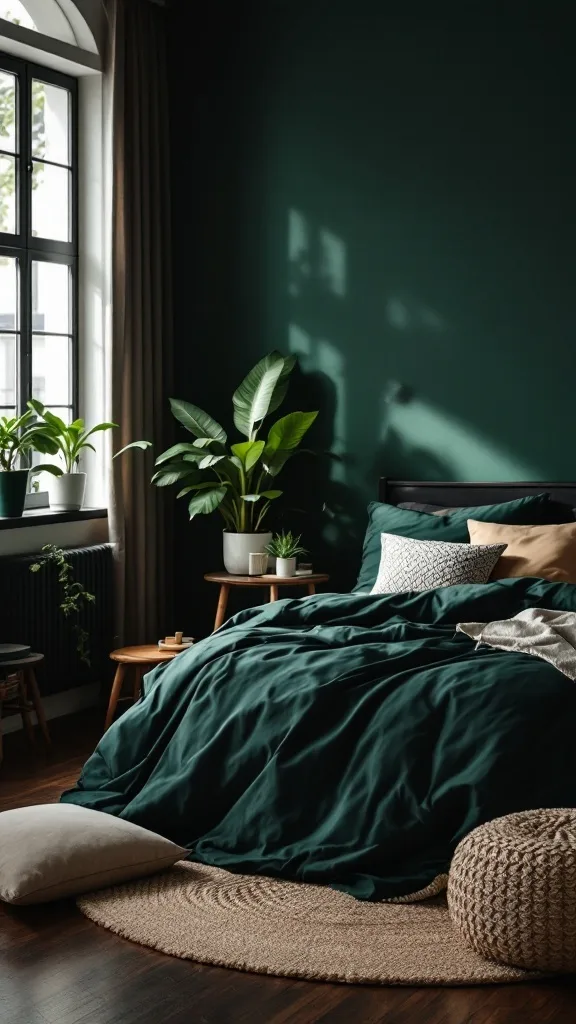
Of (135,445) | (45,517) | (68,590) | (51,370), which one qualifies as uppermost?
(51,370)

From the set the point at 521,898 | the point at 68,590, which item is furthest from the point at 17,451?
the point at 521,898

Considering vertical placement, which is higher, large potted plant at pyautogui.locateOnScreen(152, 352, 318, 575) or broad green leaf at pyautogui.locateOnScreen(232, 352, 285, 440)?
broad green leaf at pyautogui.locateOnScreen(232, 352, 285, 440)

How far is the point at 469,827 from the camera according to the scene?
3432 mm

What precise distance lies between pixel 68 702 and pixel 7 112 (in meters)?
2.82

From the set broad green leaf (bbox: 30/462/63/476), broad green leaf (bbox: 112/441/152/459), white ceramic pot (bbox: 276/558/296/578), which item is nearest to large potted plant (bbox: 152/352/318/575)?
broad green leaf (bbox: 112/441/152/459)

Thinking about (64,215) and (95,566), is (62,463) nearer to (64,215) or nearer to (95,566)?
(95,566)

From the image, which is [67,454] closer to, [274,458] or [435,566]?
[274,458]

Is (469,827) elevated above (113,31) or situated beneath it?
situated beneath

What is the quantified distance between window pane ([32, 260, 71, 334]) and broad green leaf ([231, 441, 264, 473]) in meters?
1.13

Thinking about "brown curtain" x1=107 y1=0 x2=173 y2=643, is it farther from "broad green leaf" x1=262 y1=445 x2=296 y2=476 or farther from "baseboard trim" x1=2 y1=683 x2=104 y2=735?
"broad green leaf" x1=262 y1=445 x2=296 y2=476

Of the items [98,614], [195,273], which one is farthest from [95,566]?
[195,273]

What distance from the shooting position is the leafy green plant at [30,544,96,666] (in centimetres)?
545

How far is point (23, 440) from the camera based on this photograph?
17.7ft

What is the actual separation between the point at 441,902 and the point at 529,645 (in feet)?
3.05
